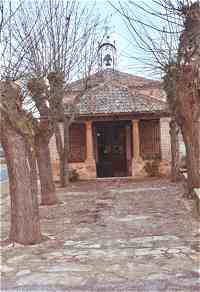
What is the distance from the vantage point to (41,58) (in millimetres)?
13969

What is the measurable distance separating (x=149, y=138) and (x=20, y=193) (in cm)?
1515

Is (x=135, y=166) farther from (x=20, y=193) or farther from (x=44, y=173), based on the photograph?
(x=20, y=193)

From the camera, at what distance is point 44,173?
1380cm

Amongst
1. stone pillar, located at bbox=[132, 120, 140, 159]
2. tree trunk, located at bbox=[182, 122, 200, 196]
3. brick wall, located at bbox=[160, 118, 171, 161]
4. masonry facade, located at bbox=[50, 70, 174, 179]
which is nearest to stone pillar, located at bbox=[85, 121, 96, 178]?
masonry facade, located at bbox=[50, 70, 174, 179]

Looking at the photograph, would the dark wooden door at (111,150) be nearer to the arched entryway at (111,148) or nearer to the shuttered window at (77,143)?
the arched entryway at (111,148)

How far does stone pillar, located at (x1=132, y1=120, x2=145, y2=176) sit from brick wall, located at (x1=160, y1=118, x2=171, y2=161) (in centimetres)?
124

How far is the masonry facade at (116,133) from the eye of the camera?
21.6 metres

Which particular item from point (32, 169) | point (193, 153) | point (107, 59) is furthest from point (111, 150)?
point (32, 169)

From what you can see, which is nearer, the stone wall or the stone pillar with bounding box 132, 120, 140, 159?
the stone wall

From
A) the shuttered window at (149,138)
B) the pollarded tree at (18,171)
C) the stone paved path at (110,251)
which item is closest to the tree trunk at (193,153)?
the stone paved path at (110,251)

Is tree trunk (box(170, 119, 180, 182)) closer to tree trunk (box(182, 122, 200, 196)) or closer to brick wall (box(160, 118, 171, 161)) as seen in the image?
brick wall (box(160, 118, 171, 161))

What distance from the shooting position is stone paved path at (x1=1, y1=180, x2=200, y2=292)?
18.1ft

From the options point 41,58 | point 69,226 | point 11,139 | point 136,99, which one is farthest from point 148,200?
point 136,99

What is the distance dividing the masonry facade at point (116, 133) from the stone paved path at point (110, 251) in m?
8.96
